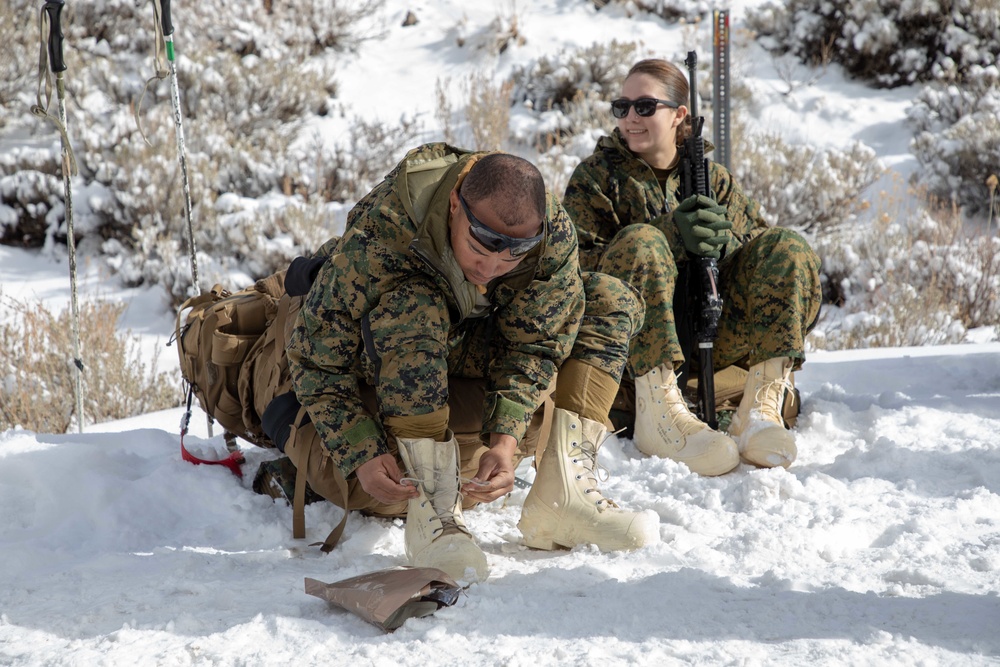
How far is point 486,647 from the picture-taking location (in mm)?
1617

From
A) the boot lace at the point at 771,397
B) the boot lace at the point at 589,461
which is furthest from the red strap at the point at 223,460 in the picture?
the boot lace at the point at 771,397

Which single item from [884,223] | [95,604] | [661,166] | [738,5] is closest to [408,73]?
[738,5]

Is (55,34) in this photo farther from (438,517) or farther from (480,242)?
(438,517)

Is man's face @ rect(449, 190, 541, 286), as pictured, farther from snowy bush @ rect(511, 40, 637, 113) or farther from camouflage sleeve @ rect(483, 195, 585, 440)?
snowy bush @ rect(511, 40, 637, 113)

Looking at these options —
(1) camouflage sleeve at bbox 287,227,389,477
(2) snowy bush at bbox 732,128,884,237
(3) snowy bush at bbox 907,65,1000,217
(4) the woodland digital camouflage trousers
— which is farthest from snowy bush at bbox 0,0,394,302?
(3) snowy bush at bbox 907,65,1000,217

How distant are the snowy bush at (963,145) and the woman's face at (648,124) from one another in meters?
4.75

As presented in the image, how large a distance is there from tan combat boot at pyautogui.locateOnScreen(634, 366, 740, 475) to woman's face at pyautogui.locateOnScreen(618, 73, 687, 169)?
81cm

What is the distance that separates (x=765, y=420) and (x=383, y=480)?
4.35ft

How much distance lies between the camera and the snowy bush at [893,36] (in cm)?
874

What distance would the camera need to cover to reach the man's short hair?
187cm

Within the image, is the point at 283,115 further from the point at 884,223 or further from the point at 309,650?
the point at 309,650

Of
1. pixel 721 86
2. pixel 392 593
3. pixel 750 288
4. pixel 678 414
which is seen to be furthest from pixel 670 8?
pixel 392 593

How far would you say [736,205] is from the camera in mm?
3082

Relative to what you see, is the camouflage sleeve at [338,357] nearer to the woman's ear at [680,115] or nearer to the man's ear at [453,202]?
the man's ear at [453,202]
